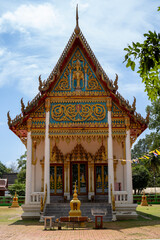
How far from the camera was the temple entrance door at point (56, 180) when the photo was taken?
16703 millimetres

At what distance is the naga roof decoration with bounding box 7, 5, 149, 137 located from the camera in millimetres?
14442

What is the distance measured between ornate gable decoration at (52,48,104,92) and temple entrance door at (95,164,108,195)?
4708 millimetres

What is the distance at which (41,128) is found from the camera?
1445 centimetres

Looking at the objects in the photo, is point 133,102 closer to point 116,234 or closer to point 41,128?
point 41,128

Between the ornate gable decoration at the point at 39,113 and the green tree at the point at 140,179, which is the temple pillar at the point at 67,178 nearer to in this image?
the ornate gable decoration at the point at 39,113

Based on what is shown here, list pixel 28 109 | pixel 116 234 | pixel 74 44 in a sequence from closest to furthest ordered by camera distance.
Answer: pixel 116 234 → pixel 28 109 → pixel 74 44

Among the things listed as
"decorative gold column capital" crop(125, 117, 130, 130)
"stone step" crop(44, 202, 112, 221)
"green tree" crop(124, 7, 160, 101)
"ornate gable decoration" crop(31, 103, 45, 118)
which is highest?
"ornate gable decoration" crop(31, 103, 45, 118)

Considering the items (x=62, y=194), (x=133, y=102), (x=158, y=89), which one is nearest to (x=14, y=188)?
(x=62, y=194)

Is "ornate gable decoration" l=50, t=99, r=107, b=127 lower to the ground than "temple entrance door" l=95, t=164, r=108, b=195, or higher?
higher

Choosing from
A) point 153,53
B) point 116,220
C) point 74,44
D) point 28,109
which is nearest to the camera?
point 153,53

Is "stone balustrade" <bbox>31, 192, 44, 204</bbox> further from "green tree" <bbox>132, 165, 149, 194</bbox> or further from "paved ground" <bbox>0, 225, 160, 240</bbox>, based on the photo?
"green tree" <bbox>132, 165, 149, 194</bbox>

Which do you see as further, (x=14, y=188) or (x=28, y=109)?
(x=14, y=188)

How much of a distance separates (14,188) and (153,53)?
29.3 metres

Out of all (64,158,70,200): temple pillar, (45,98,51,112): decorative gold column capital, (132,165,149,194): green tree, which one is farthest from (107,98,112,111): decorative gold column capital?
(132,165,149,194): green tree
